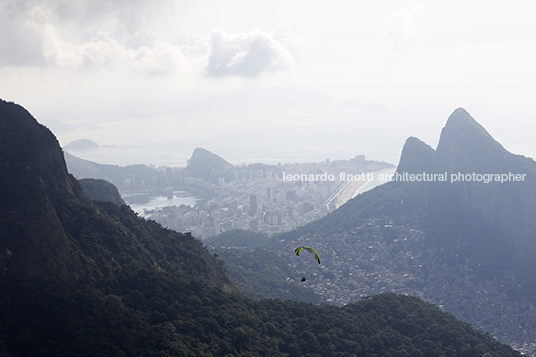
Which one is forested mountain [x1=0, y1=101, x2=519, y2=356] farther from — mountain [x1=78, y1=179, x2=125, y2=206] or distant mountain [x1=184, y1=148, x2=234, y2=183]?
distant mountain [x1=184, y1=148, x2=234, y2=183]

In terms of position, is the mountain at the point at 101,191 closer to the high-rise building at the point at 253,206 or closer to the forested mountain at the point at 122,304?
the forested mountain at the point at 122,304

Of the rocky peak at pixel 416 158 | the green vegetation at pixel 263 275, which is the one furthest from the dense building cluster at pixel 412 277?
the rocky peak at pixel 416 158

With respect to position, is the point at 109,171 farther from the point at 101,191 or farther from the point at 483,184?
the point at 483,184

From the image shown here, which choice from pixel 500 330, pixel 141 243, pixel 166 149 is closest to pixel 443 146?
pixel 500 330

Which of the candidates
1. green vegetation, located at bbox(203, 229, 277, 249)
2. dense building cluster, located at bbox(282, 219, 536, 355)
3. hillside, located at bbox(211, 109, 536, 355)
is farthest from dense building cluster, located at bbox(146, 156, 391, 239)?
dense building cluster, located at bbox(282, 219, 536, 355)

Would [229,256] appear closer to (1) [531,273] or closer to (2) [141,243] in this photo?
(2) [141,243]

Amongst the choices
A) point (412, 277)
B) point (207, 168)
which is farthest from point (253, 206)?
point (412, 277)
